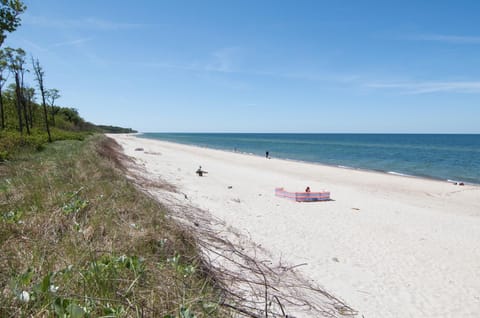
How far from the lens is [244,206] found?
974cm

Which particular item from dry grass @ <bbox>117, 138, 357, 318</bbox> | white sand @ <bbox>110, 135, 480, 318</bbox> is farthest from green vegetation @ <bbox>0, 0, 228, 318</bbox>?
white sand @ <bbox>110, 135, 480, 318</bbox>

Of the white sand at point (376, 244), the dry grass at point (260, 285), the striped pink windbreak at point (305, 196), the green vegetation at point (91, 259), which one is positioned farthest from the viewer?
the striped pink windbreak at point (305, 196)

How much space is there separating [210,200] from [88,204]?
19.2ft

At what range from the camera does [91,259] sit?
231cm

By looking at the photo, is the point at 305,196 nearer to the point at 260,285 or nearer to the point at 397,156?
the point at 260,285

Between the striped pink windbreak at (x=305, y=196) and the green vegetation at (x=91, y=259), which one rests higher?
the green vegetation at (x=91, y=259)

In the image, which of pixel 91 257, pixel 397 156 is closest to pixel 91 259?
pixel 91 257

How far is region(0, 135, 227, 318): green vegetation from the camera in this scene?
1.75m

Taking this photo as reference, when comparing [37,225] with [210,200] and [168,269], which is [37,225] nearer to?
[168,269]

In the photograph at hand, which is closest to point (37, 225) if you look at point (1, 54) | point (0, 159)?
point (0, 159)

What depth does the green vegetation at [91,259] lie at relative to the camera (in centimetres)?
175

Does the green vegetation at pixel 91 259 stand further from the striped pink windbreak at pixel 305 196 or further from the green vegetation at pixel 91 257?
the striped pink windbreak at pixel 305 196

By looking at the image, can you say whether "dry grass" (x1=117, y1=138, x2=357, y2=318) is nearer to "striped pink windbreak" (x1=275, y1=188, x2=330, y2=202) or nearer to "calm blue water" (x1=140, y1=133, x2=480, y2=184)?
"striped pink windbreak" (x1=275, y1=188, x2=330, y2=202)

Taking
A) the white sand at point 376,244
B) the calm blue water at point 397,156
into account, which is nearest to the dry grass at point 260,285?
the white sand at point 376,244
